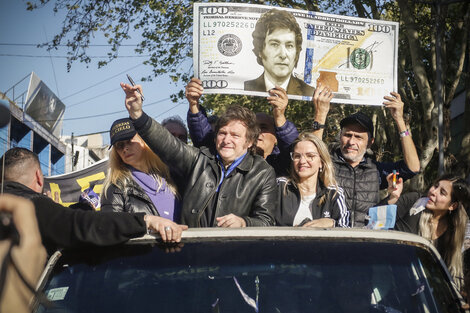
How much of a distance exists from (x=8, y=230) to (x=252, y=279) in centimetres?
96

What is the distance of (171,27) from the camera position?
17609mm

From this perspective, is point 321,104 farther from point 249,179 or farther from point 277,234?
point 277,234

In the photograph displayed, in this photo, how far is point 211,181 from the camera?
13.1ft

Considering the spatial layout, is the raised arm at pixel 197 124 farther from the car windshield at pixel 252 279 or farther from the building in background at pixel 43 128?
the building in background at pixel 43 128

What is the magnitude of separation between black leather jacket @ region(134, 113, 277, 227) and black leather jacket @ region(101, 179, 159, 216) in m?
0.24

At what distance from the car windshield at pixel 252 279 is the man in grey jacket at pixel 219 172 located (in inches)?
38.6

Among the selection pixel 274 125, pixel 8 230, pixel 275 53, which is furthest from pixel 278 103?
pixel 8 230

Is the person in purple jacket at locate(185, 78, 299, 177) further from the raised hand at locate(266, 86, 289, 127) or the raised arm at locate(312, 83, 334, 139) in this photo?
the raised arm at locate(312, 83, 334, 139)

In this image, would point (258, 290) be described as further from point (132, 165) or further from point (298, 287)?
point (132, 165)

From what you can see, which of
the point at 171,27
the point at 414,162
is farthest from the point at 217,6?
the point at 171,27

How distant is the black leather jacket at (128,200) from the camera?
418cm

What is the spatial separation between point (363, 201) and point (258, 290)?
7.26ft

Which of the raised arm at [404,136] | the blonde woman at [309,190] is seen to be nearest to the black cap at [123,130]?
the blonde woman at [309,190]

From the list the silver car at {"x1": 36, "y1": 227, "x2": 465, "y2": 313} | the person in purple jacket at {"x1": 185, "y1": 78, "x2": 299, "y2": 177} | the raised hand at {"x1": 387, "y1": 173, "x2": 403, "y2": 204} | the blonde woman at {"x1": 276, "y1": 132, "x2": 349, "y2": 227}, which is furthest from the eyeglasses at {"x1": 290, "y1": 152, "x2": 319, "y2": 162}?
the silver car at {"x1": 36, "y1": 227, "x2": 465, "y2": 313}
